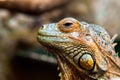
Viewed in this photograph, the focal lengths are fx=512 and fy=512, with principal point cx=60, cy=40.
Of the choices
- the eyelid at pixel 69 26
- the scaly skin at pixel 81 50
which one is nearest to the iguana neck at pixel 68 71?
the scaly skin at pixel 81 50

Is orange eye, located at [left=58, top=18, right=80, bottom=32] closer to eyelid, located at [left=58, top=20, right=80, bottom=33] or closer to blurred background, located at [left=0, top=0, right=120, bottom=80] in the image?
eyelid, located at [left=58, top=20, right=80, bottom=33]

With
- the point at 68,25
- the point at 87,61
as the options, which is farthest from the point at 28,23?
the point at 87,61

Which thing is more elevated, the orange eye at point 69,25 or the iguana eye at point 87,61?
the orange eye at point 69,25

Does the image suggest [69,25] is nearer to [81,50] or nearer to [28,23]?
[81,50]

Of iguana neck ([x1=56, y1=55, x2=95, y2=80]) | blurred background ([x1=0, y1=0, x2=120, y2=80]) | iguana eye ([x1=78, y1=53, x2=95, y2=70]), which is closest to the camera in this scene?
iguana eye ([x1=78, y1=53, x2=95, y2=70])

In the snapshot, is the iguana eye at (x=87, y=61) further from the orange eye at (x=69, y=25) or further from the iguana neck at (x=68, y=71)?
the orange eye at (x=69, y=25)

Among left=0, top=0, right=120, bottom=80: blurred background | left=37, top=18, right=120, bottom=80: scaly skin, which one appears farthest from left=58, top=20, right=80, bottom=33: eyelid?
left=0, top=0, right=120, bottom=80: blurred background

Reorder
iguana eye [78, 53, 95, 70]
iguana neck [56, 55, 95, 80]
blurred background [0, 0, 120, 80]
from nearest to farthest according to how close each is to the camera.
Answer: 1. iguana eye [78, 53, 95, 70]
2. iguana neck [56, 55, 95, 80]
3. blurred background [0, 0, 120, 80]
